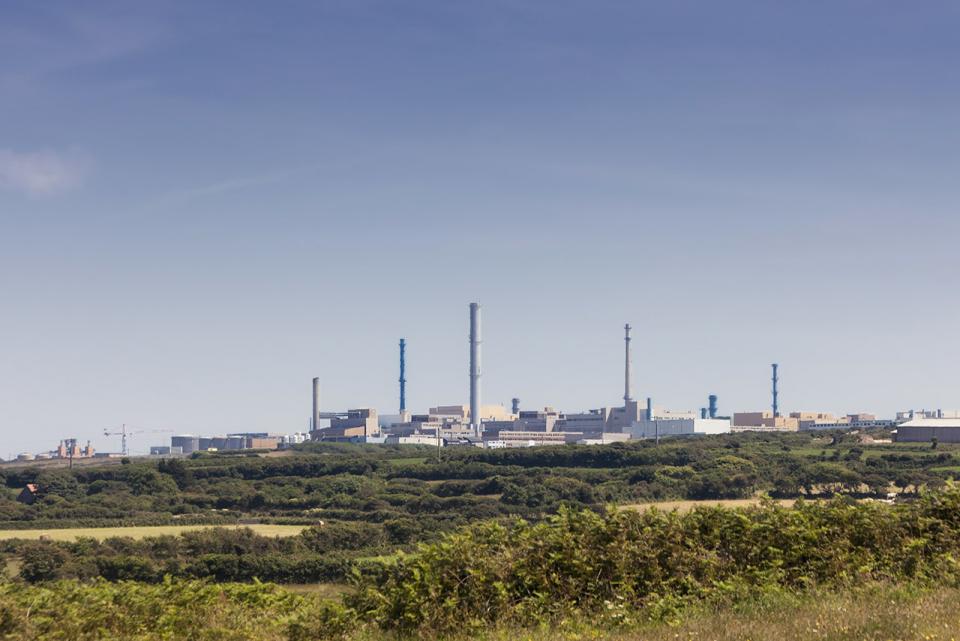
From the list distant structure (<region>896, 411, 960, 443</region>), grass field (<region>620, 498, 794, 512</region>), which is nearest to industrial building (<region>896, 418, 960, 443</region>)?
distant structure (<region>896, 411, 960, 443</region>)

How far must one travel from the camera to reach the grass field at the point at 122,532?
309 ft

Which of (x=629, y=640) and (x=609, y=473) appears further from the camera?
(x=609, y=473)

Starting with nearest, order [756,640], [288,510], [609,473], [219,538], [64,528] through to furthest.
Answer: [756,640] < [219,538] < [64,528] < [288,510] < [609,473]

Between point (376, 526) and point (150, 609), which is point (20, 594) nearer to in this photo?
point (150, 609)

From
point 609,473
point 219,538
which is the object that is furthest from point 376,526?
point 609,473

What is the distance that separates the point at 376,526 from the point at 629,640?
79.5 meters

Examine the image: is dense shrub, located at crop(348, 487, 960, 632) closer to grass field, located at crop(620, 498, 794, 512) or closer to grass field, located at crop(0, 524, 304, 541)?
grass field, located at crop(620, 498, 794, 512)

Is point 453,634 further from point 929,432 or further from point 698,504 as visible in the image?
point 929,432

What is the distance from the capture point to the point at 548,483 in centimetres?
12462

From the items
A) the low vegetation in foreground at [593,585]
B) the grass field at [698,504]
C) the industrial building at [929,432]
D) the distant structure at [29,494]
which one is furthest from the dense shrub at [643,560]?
the industrial building at [929,432]

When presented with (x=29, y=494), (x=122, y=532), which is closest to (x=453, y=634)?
(x=122, y=532)

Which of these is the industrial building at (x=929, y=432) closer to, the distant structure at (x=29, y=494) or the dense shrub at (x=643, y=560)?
the distant structure at (x=29, y=494)

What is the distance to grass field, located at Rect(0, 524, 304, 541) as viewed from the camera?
309 feet

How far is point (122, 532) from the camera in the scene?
322ft
